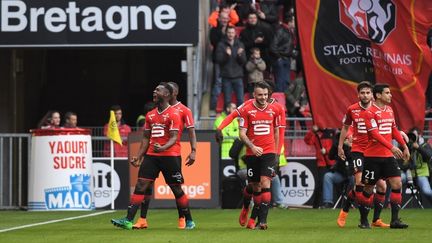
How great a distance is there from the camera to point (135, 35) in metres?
27.7

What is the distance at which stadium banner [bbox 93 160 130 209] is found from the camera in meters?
27.0

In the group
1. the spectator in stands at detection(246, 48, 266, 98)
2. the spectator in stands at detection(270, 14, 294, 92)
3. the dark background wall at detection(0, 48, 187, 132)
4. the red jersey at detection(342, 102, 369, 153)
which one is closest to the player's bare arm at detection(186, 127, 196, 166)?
the red jersey at detection(342, 102, 369, 153)

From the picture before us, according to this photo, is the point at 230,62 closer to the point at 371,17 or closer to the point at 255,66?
the point at 255,66

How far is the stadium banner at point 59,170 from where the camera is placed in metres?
25.4

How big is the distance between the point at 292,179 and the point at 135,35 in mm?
4819

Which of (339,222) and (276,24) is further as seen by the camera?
(276,24)

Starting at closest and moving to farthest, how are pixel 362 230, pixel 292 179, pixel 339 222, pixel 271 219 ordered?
pixel 362 230 → pixel 339 222 → pixel 271 219 → pixel 292 179

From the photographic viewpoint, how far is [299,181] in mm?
26984

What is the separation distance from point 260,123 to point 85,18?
32.9 ft

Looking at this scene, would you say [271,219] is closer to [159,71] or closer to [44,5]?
[44,5]

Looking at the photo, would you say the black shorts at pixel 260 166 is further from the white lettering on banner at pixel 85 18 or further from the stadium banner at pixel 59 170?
the white lettering on banner at pixel 85 18

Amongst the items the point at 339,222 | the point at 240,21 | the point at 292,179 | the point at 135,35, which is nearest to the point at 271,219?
the point at 339,222

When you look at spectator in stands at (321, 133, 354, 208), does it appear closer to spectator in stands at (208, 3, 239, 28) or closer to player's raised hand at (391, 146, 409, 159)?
spectator in stands at (208, 3, 239, 28)

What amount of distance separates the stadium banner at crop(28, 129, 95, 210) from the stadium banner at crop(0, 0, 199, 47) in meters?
3.00
